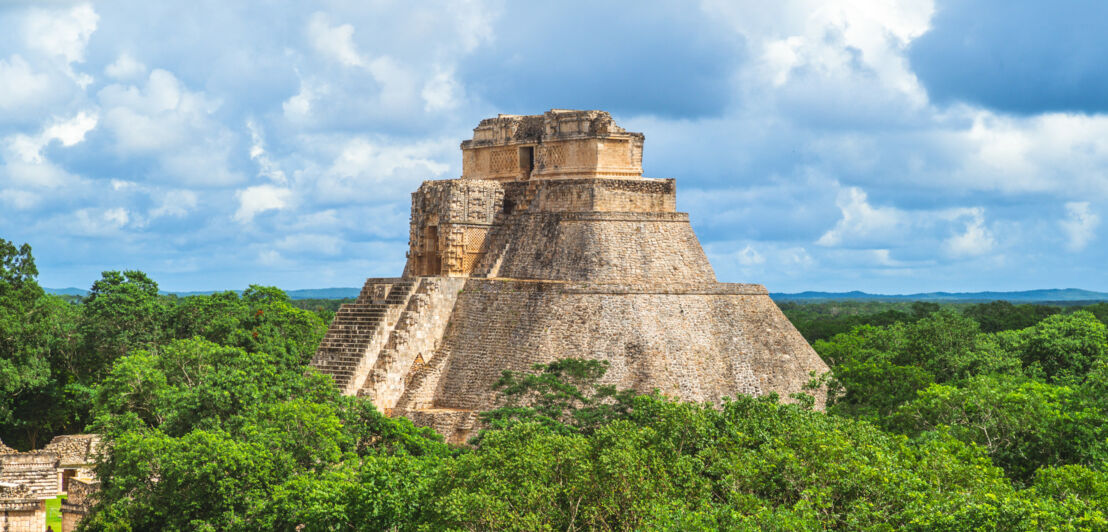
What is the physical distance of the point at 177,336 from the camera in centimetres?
4469

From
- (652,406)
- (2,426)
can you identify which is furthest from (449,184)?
(2,426)

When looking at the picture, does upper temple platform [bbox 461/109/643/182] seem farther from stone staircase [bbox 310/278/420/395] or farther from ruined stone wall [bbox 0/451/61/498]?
ruined stone wall [bbox 0/451/61/498]

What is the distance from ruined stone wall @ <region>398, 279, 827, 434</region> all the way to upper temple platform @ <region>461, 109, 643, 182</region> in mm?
4941

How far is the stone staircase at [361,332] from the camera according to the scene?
3086 cm

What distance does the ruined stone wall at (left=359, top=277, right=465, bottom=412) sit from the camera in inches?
1209

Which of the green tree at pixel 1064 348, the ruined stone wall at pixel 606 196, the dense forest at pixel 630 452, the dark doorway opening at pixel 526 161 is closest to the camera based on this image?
the dense forest at pixel 630 452

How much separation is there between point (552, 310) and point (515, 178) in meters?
7.39

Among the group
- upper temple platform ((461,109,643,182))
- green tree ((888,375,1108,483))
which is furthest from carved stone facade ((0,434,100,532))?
green tree ((888,375,1108,483))

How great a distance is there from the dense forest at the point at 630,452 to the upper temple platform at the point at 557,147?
8.20 metres

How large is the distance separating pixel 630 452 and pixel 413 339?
38.6 ft

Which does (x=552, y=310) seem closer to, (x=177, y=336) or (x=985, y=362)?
(x=985, y=362)

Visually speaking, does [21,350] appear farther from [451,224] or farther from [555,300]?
[555,300]

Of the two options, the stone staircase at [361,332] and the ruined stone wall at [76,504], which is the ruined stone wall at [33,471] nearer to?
the ruined stone wall at [76,504]

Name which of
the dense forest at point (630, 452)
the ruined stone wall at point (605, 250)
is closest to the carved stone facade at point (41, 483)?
the dense forest at point (630, 452)
